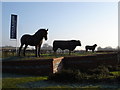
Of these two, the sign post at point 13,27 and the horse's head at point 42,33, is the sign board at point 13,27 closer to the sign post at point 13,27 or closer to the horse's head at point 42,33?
the sign post at point 13,27

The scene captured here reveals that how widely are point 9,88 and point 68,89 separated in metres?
2.93

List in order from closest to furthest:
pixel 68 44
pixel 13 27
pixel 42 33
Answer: pixel 42 33
pixel 13 27
pixel 68 44

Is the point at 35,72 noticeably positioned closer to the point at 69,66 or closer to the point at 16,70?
the point at 16,70

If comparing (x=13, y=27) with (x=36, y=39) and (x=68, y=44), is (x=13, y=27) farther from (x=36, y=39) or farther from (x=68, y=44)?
(x=68, y=44)

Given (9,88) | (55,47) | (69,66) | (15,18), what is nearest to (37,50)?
(69,66)

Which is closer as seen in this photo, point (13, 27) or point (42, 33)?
point (42, 33)

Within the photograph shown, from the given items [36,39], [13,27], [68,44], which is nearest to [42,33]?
[36,39]

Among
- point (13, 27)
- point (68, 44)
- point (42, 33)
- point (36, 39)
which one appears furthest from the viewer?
point (68, 44)

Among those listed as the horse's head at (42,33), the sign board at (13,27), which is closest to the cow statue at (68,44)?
the sign board at (13,27)

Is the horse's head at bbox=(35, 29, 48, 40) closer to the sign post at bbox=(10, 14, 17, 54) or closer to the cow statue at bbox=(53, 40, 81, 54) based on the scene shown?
the sign post at bbox=(10, 14, 17, 54)

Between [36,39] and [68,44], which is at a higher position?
[36,39]

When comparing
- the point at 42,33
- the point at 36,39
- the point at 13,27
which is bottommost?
the point at 36,39

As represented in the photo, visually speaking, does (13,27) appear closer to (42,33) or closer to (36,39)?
(36,39)

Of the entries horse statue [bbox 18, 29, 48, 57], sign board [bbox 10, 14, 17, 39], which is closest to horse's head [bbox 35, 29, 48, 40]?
horse statue [bbox 18, 29, 48, 57]
